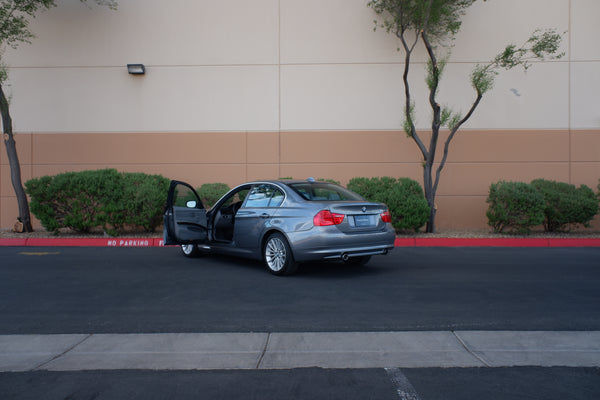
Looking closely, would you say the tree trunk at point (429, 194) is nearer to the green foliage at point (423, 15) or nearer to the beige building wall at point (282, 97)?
the beige building wall at point (282, 97)

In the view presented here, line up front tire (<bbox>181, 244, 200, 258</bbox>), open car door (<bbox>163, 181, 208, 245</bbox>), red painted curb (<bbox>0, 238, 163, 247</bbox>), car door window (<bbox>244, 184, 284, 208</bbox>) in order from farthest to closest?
red painted curb (<bbox>0, 238, 163, 247</bbox>) < front tire (<bbox>181, 244, 200, 258</bbox>) < open car door (<bbox>163, 181, 208, 245</bbox>) < car door window (<bbox>244, 184, 284, 208</bbox>)

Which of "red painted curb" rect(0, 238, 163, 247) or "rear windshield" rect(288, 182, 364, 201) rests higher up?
"rear windshield" rect(288, 182, 364, 201)

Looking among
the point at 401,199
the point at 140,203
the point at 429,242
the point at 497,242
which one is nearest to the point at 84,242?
the point at 140,203

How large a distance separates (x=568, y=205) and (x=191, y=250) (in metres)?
9.68

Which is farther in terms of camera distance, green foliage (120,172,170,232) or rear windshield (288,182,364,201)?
green foliage (120,172,170,232)

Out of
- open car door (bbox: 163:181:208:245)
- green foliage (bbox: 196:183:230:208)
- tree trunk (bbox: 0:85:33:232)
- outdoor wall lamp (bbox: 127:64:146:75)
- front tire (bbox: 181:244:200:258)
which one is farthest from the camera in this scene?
outdoor wall lamp (bbox: 127:64:146:75)

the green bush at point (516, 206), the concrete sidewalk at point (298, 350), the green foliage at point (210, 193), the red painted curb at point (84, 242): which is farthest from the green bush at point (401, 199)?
the concrete sidewalk at point (298, 350)

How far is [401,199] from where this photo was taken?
12.0 m

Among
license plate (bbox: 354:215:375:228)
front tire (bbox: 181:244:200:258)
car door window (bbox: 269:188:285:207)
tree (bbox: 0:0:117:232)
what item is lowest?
front tire (bbox: 181:244:200:258)

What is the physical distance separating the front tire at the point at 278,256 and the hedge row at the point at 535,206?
7.37m

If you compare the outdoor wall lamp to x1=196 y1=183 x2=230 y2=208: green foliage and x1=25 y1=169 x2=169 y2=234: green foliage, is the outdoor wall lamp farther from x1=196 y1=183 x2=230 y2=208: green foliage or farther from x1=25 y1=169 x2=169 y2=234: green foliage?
x1=196 y1=183 x2=230 y2=208: green foliage

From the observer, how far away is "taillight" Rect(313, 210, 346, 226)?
6.91 metres

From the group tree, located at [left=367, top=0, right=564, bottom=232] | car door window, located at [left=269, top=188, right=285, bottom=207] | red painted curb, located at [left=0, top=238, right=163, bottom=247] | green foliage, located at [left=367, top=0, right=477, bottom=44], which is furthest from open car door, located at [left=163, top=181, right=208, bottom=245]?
green foliage, located at [left=367, top=0, right=477, bottom=44]

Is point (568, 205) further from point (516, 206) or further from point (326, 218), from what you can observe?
point (326, 218)
